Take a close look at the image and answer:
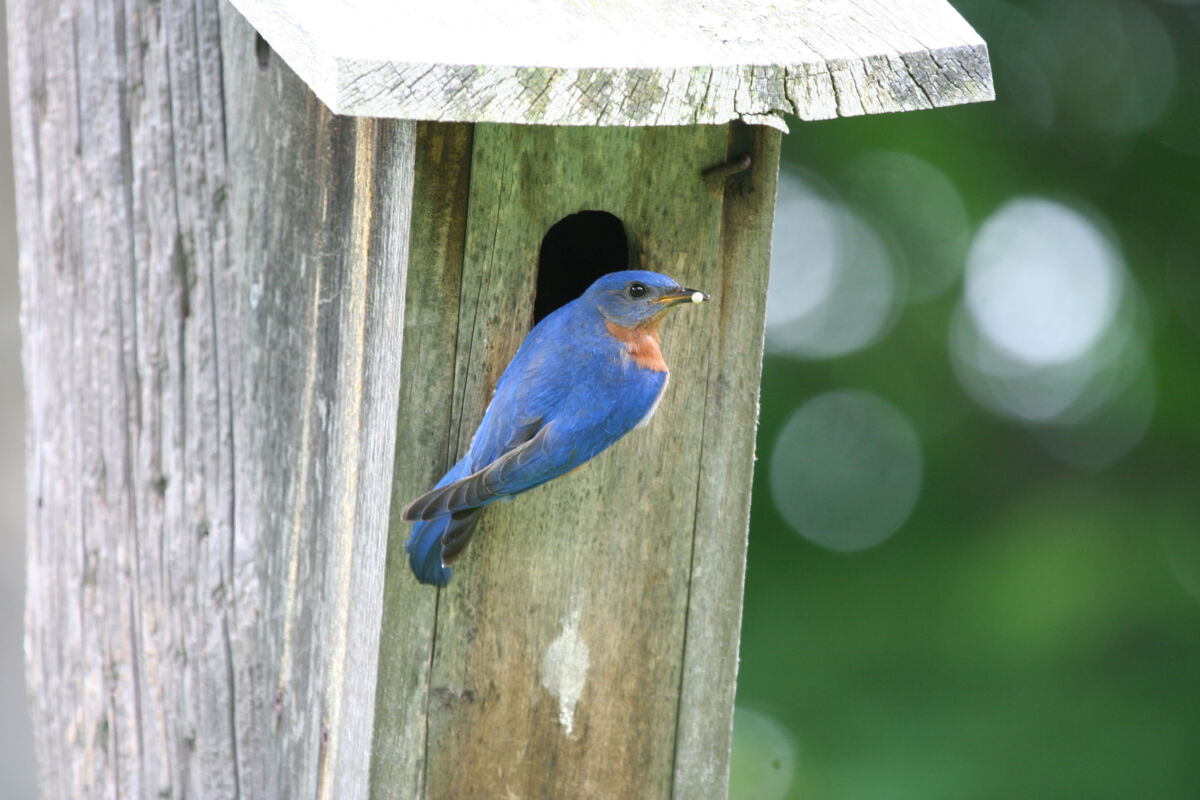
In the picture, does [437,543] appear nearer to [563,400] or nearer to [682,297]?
[563,400]

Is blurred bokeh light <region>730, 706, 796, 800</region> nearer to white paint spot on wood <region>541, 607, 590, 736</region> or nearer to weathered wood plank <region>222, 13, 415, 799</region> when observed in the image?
white paint spot on wood <region>541, 607, 590, 736</region>

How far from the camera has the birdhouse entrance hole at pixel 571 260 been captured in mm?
2777

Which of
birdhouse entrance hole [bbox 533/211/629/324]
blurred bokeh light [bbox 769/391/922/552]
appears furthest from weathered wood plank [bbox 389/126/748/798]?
blurred bokeh light [bbox 769/391/922/552]

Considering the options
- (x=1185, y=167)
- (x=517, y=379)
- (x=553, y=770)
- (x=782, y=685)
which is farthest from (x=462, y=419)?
(x=1185, y=167)

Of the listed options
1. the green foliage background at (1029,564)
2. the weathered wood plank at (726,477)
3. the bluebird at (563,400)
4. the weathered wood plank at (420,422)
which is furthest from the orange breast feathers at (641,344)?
the green foliage background at (1029,564)

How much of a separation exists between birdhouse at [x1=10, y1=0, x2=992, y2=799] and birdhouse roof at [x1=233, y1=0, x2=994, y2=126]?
42 mm

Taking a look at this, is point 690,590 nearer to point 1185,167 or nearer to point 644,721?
point 644,721

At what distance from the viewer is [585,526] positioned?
97.9 inches

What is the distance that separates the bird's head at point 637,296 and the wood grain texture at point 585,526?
0.29 feet

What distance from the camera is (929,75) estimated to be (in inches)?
78.0

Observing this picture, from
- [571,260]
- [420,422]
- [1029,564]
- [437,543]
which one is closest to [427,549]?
[437,543]

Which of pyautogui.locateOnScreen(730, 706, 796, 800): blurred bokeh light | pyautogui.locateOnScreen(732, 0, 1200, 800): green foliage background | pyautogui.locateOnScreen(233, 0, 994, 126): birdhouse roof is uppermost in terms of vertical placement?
pyautogui.locateOnScreen(233, 0, 994, 126): birdhouse roof

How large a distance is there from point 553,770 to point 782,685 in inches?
70.9

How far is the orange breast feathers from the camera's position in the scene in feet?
7.83
